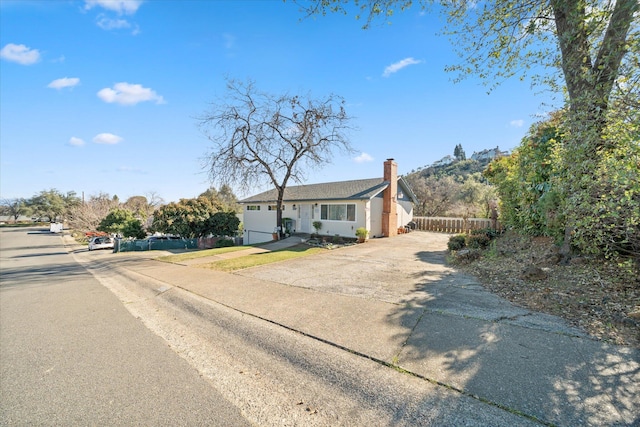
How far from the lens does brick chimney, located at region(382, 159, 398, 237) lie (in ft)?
60.4

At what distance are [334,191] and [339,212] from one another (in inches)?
87.1

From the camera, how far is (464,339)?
392cm

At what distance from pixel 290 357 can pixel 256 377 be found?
57 centimetres

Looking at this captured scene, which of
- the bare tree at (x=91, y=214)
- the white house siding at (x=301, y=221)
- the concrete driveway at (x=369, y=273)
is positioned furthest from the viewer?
the bare tree at (x=91, y=214)

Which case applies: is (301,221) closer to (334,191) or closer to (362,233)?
(334,191)

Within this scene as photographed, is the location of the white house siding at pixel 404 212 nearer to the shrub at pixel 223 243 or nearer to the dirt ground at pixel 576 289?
the dirt ground at pixel 576 289

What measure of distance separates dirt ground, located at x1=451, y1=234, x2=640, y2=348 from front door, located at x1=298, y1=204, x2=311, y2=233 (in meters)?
14.1

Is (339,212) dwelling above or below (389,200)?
below

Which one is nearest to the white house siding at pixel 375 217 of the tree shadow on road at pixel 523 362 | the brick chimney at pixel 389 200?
the brick chimney at pixel 389 200

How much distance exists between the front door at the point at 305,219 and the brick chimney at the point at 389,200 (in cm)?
572

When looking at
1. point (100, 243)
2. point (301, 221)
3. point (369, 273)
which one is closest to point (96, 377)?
point (369, 273)

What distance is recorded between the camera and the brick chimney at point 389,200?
1842 cm

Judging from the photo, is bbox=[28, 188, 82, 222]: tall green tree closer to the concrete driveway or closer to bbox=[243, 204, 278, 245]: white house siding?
bbox=[243, 204, 278, 245]: white house siding

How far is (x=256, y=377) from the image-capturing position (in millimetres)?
3410
